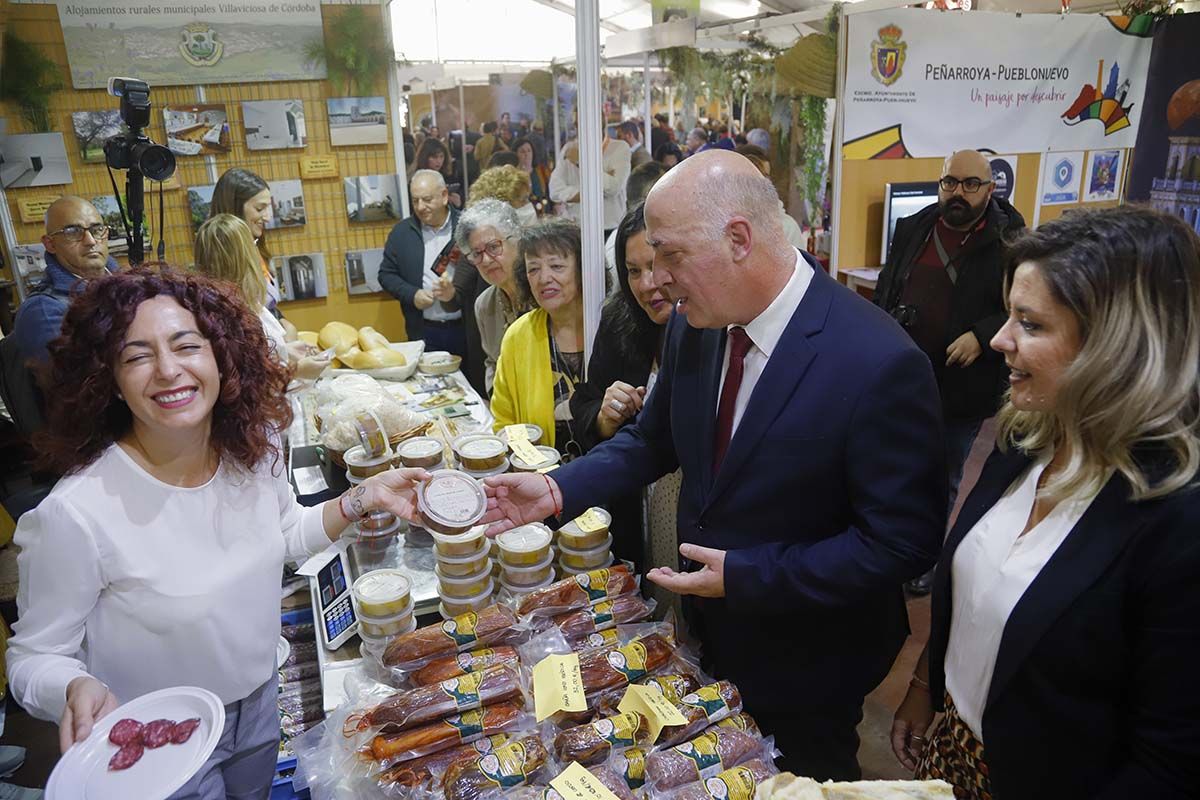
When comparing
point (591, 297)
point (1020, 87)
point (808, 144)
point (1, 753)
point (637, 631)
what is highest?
point (1020, 87)

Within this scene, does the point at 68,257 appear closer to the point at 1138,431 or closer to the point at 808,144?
the point at 1138,431

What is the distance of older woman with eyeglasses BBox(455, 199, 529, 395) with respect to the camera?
3322 millimetres

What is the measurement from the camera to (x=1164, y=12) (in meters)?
5.38

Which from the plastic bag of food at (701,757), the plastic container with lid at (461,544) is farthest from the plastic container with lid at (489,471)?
the plastic bag of food at (701,757)

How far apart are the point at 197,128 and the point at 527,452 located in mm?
3315

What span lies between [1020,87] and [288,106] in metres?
4.73

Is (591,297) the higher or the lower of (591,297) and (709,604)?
the higher

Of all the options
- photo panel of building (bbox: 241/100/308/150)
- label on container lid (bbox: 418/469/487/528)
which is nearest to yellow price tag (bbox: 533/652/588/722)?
label on container lid (bbox: 418/469/487/528)

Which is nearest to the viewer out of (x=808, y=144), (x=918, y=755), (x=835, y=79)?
(x=918, y=755)

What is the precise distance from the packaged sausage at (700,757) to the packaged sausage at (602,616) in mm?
396

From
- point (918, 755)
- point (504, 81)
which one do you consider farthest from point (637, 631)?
point (504, 81)

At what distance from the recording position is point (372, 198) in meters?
4.83

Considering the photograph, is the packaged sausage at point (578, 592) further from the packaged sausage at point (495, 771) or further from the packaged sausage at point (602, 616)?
the packaged sausage at point (495, 771)

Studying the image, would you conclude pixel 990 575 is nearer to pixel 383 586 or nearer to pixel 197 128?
pixel 383 586
